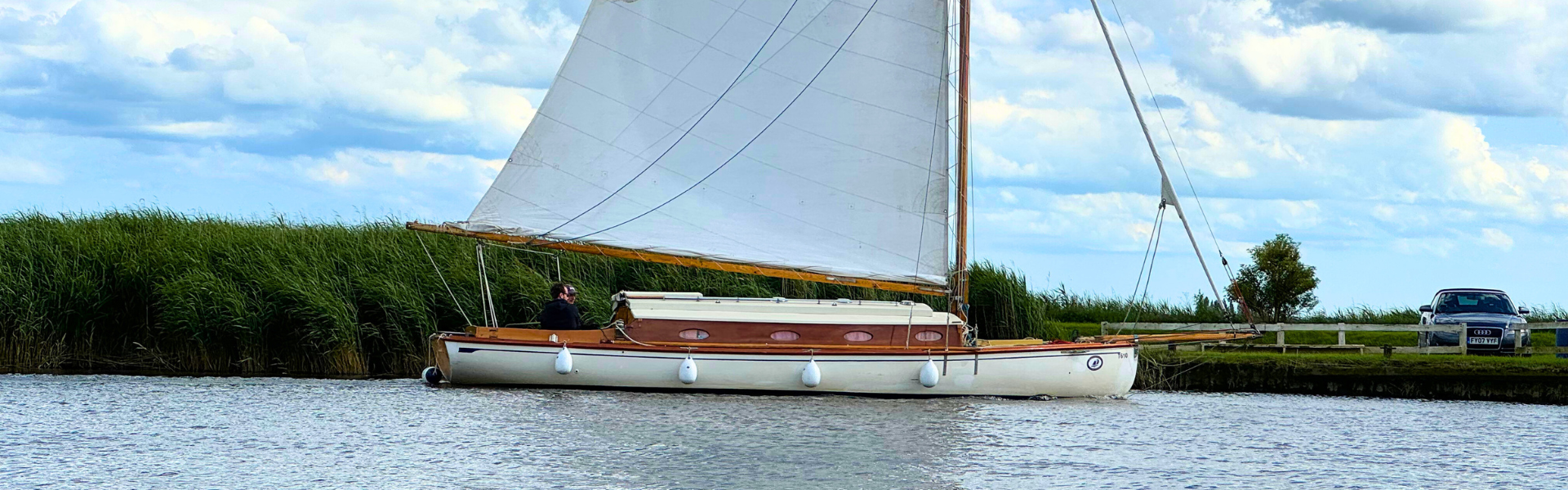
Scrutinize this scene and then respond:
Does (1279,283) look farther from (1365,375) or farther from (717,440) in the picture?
(717,440)

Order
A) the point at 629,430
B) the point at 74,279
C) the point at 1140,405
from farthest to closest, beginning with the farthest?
the point at 74,279, the point at 1140,405, the point at 629,430

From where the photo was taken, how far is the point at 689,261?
73.8ft

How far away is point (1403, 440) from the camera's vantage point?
57.8ft

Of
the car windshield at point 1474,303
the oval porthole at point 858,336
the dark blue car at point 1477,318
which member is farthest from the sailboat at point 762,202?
the car windshield at point 1474,303

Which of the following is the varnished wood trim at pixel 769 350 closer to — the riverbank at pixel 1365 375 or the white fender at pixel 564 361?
the white fender at pixel 564 361

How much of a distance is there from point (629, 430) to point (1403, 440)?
28.5ft

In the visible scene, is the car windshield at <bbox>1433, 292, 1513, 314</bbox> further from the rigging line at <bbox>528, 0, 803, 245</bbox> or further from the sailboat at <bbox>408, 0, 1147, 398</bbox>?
the rigging line at <bbox>528, 0, 803, 245</bbox>

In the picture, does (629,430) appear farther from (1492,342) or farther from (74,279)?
(1492,342)

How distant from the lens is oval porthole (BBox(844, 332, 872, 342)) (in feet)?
71.0

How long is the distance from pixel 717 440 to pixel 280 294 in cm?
1033

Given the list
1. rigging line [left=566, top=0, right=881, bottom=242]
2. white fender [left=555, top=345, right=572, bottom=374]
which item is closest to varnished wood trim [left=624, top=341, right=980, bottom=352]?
white fender [left=555, top=345, right=572, bottom=374]

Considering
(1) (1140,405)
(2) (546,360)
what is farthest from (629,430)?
(1) (1140,405)

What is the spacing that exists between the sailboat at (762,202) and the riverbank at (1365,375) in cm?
303

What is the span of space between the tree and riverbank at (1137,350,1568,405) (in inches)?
367
